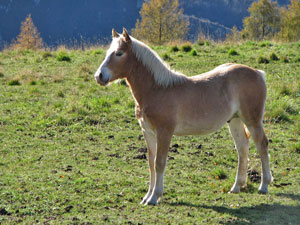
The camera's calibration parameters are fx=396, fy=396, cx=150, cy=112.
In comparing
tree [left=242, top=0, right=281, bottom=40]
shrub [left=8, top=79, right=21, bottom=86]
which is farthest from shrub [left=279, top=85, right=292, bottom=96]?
tree [left=242, top=0, right=281, bottom=40]

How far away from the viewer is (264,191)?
6.95m

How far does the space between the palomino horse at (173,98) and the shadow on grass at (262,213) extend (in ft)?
2.23

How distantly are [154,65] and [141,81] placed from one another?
34 cm

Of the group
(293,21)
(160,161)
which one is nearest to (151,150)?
(160,161)

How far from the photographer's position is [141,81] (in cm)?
655

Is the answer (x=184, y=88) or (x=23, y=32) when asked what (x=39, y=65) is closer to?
(x=184, y=88)

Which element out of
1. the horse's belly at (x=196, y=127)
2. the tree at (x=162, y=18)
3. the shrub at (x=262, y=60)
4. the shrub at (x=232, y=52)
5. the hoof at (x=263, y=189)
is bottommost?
the hoof at (x=263, y=189)

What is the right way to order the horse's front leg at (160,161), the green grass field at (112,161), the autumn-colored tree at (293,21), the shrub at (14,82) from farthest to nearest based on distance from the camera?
the autumn-colored tree at (293,21)
the shrub at (14,82)
the horse's front leg at (160,161)
the green grass field at (112,161)

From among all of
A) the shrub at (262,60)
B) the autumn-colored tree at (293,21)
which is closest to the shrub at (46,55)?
the shrub at (262,60)

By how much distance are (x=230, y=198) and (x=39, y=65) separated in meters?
13.9

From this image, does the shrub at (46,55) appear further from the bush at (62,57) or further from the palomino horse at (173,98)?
the palomino horse at (173,98)

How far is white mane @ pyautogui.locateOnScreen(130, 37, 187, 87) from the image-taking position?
254 inches

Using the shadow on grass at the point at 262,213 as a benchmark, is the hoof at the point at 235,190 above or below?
above

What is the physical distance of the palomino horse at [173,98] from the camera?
248 inches
